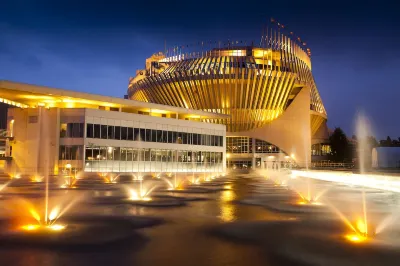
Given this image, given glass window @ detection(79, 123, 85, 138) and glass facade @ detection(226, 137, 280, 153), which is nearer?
glass window @ detection(79, 123, 85, 138)

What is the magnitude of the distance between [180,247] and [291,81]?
262ft

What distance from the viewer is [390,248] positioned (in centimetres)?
973

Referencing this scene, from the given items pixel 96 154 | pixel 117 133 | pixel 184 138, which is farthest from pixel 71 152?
pixel 184 138

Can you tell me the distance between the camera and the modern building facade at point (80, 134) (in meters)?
53.2

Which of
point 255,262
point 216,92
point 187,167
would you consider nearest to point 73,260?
point 255,262

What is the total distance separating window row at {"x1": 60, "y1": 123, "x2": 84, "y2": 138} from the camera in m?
54.1

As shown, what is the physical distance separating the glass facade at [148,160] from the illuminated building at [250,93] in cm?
1471

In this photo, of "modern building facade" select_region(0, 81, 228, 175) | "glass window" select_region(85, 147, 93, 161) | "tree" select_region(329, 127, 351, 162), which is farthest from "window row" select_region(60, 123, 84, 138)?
"tree" select_region(329, 127, 351, 162)

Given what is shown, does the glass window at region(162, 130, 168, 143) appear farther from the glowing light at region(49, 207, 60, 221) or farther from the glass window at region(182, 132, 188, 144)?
the glowing light at region(49, 207, 60, 221)

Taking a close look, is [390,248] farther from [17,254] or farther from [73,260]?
[17,254]

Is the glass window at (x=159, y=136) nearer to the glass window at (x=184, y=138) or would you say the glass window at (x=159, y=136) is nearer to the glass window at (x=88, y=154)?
the glass window at (x=184, y=138)

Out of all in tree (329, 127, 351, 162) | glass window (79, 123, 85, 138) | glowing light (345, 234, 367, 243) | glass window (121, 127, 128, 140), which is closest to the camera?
glowing light (345, 234, 367, 243)

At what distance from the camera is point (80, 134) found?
54.1 metres

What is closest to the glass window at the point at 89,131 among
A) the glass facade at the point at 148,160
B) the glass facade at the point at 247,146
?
the glass facade at the point at 148,160
